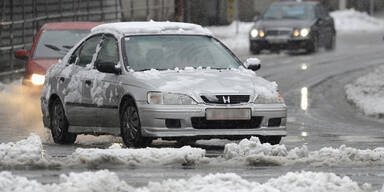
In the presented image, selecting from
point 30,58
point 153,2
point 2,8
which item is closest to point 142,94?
point 30,58

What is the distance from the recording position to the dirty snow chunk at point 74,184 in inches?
322

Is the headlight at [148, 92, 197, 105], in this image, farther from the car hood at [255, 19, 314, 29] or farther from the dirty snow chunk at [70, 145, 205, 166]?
the car hood at [255, 19, 314, 29]

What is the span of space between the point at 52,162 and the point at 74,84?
11.8 feet

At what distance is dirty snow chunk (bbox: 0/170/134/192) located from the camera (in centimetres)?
819

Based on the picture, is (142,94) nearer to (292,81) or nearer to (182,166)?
(182,166)

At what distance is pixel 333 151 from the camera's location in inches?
427

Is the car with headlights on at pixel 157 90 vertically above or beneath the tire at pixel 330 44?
above

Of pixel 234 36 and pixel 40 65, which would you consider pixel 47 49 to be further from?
pixel 234 36

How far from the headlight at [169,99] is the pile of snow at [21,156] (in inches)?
68.7

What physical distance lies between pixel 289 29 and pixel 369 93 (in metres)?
11.7

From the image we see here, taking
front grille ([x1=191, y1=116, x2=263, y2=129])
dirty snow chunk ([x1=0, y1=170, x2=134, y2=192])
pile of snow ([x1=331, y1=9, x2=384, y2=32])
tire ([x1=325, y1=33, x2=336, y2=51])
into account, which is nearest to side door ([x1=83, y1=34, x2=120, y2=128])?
front grille ([x1=191, y1=116, x2=263, y2=129])

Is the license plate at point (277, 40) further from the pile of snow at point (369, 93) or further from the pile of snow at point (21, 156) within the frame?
the pile of snow at point (21, 156)

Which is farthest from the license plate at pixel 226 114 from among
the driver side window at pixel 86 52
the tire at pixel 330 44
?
the tire at pixel 330 44

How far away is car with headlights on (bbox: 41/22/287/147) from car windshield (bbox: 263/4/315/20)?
21.4 meters
